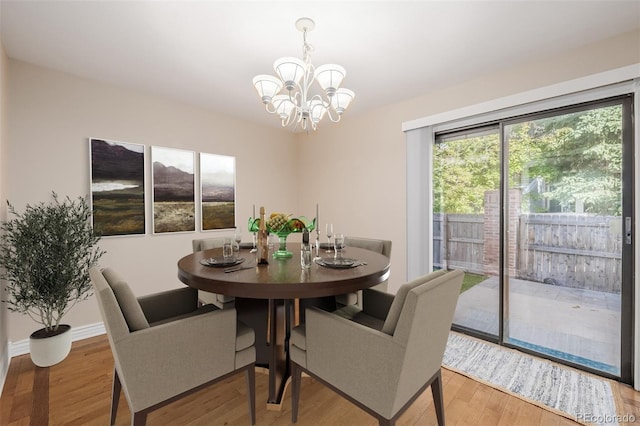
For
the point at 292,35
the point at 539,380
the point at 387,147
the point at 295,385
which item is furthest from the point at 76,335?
the point at 539,380

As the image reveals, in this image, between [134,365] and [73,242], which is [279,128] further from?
[134,365]

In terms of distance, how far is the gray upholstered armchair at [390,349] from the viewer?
4.04ft

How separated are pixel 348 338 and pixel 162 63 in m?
2.64

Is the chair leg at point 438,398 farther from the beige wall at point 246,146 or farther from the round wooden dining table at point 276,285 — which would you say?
the beige wall at point 246,146

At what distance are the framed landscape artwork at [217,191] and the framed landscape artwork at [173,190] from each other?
5.3 inches

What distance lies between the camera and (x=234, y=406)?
1824mm

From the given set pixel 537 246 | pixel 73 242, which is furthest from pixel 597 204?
pixel 73 242

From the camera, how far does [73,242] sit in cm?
236

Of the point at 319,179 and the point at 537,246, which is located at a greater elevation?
the point at 319,179

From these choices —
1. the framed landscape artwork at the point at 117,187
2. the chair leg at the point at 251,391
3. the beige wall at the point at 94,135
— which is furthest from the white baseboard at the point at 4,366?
the chair leg at the point at 251,391

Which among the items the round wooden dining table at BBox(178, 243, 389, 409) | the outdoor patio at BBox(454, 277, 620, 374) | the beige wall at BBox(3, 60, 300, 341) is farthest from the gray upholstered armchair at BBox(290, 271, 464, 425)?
the beige wall at BBox(3, 60, 300, 341)

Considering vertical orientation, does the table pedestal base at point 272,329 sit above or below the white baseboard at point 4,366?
above

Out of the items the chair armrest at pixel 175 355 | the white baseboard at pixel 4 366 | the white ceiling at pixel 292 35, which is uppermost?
the white ceiling at pixel 292 35

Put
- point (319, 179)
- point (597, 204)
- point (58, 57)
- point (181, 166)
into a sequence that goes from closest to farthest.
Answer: point (597, 204)
point (58, 57)
point (181, 166)
point (319, 179)
